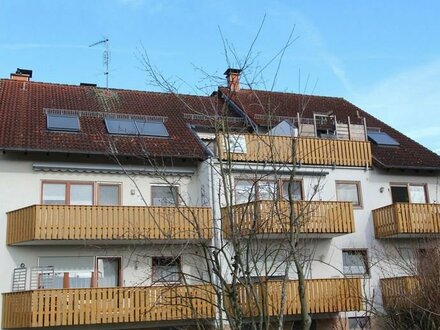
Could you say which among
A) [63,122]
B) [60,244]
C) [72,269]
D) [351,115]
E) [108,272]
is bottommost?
[108,272]

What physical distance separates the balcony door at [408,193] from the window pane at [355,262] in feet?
8.88

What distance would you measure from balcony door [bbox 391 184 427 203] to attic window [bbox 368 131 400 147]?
2.22 meters

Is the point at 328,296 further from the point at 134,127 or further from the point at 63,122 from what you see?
the point at 63,122

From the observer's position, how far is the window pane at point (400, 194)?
22.6m

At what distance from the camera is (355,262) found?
21234 millimetres

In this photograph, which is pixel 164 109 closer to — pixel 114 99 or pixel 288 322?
pixel 114 99

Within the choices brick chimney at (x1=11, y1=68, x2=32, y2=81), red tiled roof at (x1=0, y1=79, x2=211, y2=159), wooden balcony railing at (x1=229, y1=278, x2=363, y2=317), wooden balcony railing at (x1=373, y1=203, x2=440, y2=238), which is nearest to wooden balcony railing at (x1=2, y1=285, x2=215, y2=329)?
wooden balcony railing at (x1=229, y1=278, x2=363, y2=317)

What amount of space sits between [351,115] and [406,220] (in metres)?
7.69

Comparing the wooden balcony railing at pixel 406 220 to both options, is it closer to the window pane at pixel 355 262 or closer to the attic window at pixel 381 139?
the window pane at pixel 355 262

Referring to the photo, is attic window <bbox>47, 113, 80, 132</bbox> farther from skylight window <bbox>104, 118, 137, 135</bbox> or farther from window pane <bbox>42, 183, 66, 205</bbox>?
window pane <bbox>42, 183, 66, 205</bbox>

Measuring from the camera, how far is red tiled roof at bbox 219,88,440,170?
74.7ft

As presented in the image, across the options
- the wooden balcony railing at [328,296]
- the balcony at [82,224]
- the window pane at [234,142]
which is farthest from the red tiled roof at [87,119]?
the wooden balcony railing at [328,296]

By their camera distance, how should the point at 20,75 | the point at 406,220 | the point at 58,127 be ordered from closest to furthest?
the point at 58,127 < the point at 406,220 < the point at 20,75

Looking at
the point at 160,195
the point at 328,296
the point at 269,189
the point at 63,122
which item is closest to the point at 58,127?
the point at 63,122
